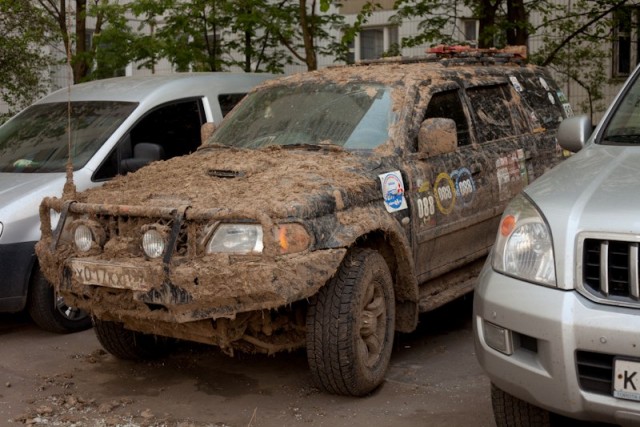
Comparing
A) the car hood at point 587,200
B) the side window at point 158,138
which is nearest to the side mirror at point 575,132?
the car hood at point 587,200

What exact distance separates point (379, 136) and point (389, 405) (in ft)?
5.78

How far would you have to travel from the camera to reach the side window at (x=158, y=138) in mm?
7219

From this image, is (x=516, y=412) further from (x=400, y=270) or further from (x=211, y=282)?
(x=400, y=270)

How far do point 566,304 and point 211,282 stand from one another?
1.86 meters

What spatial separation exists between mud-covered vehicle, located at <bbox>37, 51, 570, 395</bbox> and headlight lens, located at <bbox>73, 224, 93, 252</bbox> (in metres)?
0.01

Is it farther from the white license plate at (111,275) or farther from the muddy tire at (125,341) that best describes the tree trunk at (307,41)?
the white license plate at (111,275)

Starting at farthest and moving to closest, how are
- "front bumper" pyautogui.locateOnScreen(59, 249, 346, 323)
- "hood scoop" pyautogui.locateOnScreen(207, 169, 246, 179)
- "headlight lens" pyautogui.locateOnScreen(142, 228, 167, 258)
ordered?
1. "hood scoop" pyautogui.locateOnScreen(207, 169, 246, 179)
2. "headlight lens" pyautogui.locateOnScreen(142, 228, 167, 258)
3. "front bumper" pyautogui.locateOnScreen(59, 249, 346, 323)

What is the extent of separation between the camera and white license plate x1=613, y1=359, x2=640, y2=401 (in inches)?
135

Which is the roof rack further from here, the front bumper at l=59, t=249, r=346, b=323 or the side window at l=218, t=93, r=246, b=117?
the front bumper at l=59, t=249, r=346, b=323

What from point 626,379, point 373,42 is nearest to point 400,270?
point 626,379

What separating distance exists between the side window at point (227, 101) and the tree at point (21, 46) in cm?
537

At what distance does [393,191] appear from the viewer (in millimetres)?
5641

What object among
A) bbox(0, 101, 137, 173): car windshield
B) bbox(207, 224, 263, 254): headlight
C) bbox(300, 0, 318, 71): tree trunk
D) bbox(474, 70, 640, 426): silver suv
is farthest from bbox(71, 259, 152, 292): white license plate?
bbox(300, 0, 318, 71): tree trunk

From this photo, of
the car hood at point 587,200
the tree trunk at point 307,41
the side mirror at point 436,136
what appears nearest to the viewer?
the car hood at point 587,200
